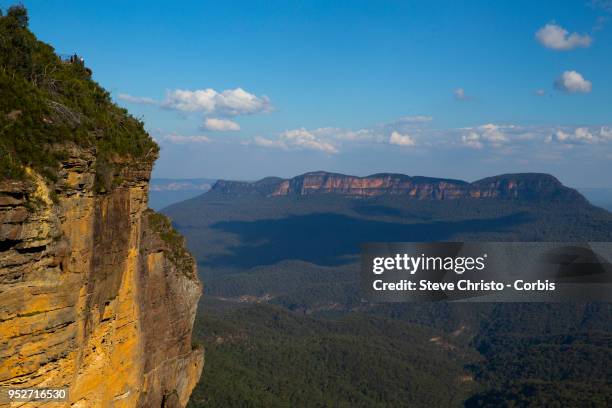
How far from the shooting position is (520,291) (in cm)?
2881

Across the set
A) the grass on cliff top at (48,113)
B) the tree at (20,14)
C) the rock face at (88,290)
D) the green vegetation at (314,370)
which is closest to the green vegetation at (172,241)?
the rock face at (88,290)

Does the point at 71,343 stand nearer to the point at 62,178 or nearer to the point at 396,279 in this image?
the point at 62,178

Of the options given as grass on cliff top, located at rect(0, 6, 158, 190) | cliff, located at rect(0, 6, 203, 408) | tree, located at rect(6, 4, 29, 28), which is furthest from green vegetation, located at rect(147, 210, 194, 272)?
tree, located at rect(6, 4, 29, 28)

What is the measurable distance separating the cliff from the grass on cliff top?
0.08ft

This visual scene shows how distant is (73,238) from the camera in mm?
9555

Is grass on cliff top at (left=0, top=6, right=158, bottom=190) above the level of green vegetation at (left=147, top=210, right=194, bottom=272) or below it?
above

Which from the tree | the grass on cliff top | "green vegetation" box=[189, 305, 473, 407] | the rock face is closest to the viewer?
the rock face

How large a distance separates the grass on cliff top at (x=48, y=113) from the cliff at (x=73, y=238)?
2cm

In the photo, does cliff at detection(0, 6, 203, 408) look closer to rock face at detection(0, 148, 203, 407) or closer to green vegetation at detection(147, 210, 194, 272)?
rock face at detection(0, 148, 203, 407)

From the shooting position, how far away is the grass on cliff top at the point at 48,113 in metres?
8.52

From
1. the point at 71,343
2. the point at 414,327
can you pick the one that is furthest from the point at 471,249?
the point at 414,327

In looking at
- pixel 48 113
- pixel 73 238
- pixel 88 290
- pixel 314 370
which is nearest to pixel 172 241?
pixel 88 290

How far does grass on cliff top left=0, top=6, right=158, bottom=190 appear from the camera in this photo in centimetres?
852

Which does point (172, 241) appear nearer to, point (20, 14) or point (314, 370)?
point (20, 14)
